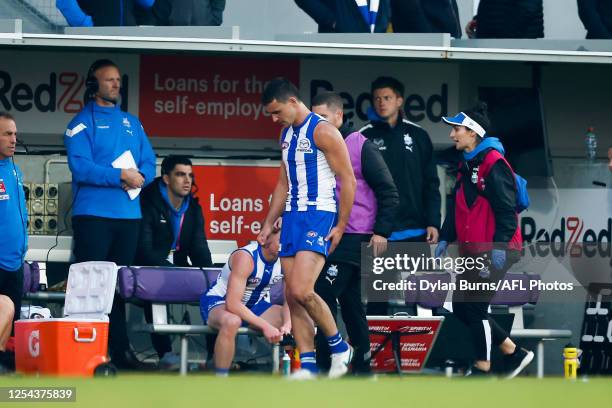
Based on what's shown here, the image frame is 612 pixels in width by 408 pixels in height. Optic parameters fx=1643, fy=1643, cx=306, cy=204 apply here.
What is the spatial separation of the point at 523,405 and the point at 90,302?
16.8ft

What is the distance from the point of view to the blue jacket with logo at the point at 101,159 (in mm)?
10547

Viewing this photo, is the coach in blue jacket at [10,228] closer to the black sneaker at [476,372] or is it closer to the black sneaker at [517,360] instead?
the black sneaker at [476,372]

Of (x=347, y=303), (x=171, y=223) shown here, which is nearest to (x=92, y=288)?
(x=171, y=223)

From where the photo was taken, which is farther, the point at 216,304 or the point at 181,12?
the point at 181,12

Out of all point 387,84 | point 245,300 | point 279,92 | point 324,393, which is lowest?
point 324,393

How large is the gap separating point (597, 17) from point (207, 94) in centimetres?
295

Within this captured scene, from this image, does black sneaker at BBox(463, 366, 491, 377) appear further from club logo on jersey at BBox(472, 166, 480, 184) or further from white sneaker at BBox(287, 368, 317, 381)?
white sneaker at BBox(287, 368, 317, 381)

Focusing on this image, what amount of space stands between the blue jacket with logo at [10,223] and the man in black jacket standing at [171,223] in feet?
4.40

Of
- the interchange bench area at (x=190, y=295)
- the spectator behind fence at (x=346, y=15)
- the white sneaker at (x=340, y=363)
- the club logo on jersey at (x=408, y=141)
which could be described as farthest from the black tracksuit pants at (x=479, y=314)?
the spectator behind fence at (x=346, y=15)

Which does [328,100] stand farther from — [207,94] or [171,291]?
[207,94]

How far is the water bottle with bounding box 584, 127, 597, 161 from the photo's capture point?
13.0 meters

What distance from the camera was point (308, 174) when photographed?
9.24 metres

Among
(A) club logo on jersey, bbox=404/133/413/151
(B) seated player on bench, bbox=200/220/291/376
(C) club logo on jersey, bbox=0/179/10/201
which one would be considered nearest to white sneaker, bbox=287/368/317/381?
(B) seated player on bench, bbox=200/220/291/376

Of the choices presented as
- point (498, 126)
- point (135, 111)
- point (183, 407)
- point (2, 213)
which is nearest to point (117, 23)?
point (135, 111)
